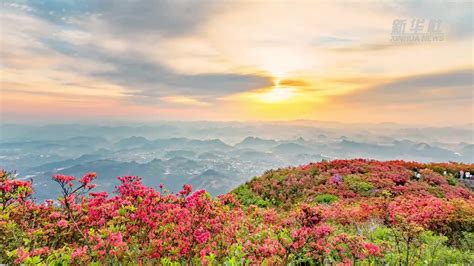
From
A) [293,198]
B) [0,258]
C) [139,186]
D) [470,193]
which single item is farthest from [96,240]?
[470,193]

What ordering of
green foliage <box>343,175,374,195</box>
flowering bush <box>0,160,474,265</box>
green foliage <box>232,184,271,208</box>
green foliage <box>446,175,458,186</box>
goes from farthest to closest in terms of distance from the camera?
green foliage <box>446,175,458,186</box> → green foliage <box>343,175,374,195</box> → green foliage <box>232,184,271,208</box> → flowering bush <box>0,160,474,265</box>

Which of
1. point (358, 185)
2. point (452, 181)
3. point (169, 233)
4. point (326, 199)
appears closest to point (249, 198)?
point (326, 199)

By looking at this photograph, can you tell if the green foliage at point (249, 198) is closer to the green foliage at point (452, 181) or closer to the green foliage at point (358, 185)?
the green foliage at point (358, 185)

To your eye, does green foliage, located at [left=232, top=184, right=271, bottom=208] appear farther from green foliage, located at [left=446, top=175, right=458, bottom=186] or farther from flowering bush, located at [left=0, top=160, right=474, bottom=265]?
green foliage, located at [left=446, top=175, right=458, bottom=186]

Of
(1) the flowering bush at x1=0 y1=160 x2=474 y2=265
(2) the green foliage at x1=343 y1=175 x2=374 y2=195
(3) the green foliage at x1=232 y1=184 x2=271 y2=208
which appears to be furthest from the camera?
(2) the green foliage at x1=343 y1=175 x2=374 y2=195

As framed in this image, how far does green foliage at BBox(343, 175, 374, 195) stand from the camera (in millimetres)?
15703

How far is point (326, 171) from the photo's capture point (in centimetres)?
1922

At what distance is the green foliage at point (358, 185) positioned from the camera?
51.5 ft

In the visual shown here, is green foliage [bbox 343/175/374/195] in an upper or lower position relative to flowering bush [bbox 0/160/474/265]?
lower

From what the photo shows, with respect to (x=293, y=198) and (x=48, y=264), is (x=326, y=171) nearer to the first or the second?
(x=293, y=198)

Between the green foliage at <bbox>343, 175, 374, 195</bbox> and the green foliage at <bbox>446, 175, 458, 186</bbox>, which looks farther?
the green foliage at <bbox>446, 175, 458, 186</bbox>

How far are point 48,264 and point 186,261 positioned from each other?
6.80 ft

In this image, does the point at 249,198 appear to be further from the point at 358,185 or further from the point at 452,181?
the point at 452,181

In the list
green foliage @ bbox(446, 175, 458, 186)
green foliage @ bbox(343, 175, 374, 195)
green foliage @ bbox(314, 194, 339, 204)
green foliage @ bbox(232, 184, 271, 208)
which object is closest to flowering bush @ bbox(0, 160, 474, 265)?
green foliage @ bbox(314, 194, 339, 204)
